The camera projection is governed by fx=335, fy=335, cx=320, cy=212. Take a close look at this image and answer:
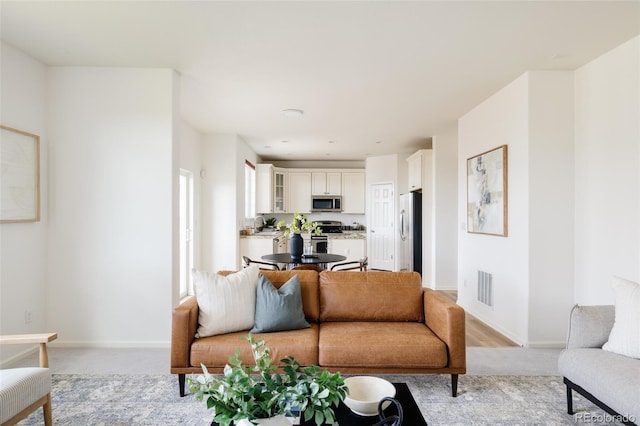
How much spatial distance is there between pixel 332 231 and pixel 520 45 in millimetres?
5961

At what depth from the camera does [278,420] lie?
118 cm

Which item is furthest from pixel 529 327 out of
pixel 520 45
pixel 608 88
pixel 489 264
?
pixel 520 45

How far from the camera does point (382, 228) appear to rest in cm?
744

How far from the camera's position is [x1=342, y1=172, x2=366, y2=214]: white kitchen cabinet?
8156 mm

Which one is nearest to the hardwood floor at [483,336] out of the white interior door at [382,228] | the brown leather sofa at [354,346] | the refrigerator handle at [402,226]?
the brown leather sofa at [354,346]

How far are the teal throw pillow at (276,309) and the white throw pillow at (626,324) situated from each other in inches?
74.6

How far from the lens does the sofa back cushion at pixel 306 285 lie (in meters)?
2.70

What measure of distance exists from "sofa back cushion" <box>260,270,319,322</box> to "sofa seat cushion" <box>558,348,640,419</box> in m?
1.69

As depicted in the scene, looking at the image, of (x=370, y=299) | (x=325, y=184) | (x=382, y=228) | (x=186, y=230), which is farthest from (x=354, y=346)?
(x=325, y=184)

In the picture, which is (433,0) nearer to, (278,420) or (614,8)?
(614,8)

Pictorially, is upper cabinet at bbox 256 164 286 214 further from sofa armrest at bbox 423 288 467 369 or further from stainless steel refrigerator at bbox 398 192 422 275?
sofa armrest at bbox 423 288 467 369

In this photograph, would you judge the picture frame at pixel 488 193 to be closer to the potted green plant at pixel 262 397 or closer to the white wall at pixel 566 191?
the white wall at pixel 566 191

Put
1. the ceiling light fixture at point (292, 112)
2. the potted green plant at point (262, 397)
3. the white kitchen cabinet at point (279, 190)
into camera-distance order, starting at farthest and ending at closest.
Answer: the white kitchen cabinet at point (279, 190) → the ceiling light fixture at point (292, 112) → the potted green plant at point (262, 397)

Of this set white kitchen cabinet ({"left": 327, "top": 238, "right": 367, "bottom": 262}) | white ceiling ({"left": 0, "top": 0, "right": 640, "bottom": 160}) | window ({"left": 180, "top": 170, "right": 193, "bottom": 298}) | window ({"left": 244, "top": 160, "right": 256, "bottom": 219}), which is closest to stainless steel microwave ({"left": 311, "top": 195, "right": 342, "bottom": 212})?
white kitchen cabinet ({"left": 327, "top": 238, "right": 367, "bottom": 262})
